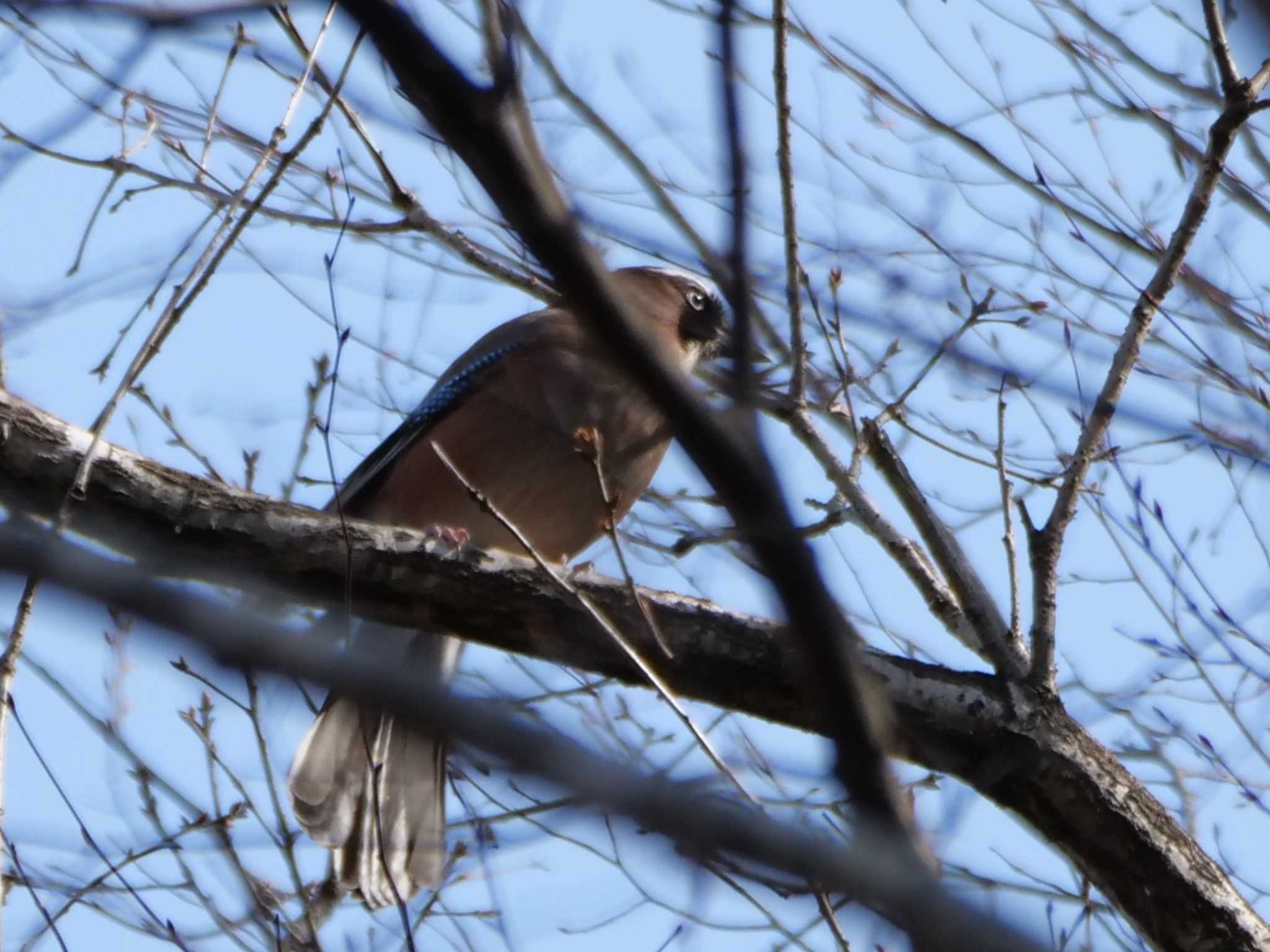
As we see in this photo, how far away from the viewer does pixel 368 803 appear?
4812mm

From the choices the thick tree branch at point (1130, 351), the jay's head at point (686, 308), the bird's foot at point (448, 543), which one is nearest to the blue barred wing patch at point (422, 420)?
the jay's head at point (686, 308)

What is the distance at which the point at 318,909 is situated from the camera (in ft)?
14.5

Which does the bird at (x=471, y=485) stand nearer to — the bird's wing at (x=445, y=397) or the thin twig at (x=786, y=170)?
the bird's wing at (x=445, y=397)

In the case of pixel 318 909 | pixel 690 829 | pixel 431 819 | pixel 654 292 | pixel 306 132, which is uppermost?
pixel 654 292

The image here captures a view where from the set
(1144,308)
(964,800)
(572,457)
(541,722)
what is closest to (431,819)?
(572,457)

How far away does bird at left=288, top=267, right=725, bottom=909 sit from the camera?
15.7 feet

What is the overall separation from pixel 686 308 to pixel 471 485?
2.51 m

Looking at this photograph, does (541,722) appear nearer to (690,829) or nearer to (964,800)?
(690,829)

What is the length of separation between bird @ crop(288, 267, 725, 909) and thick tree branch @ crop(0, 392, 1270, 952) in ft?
1.45

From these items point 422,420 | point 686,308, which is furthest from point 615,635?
point 686,308

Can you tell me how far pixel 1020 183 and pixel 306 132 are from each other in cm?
263

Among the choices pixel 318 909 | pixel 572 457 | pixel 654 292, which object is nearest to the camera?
pixel 318 909

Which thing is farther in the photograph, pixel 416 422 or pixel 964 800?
pixel 416 422

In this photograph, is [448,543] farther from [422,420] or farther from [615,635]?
[422,420]
